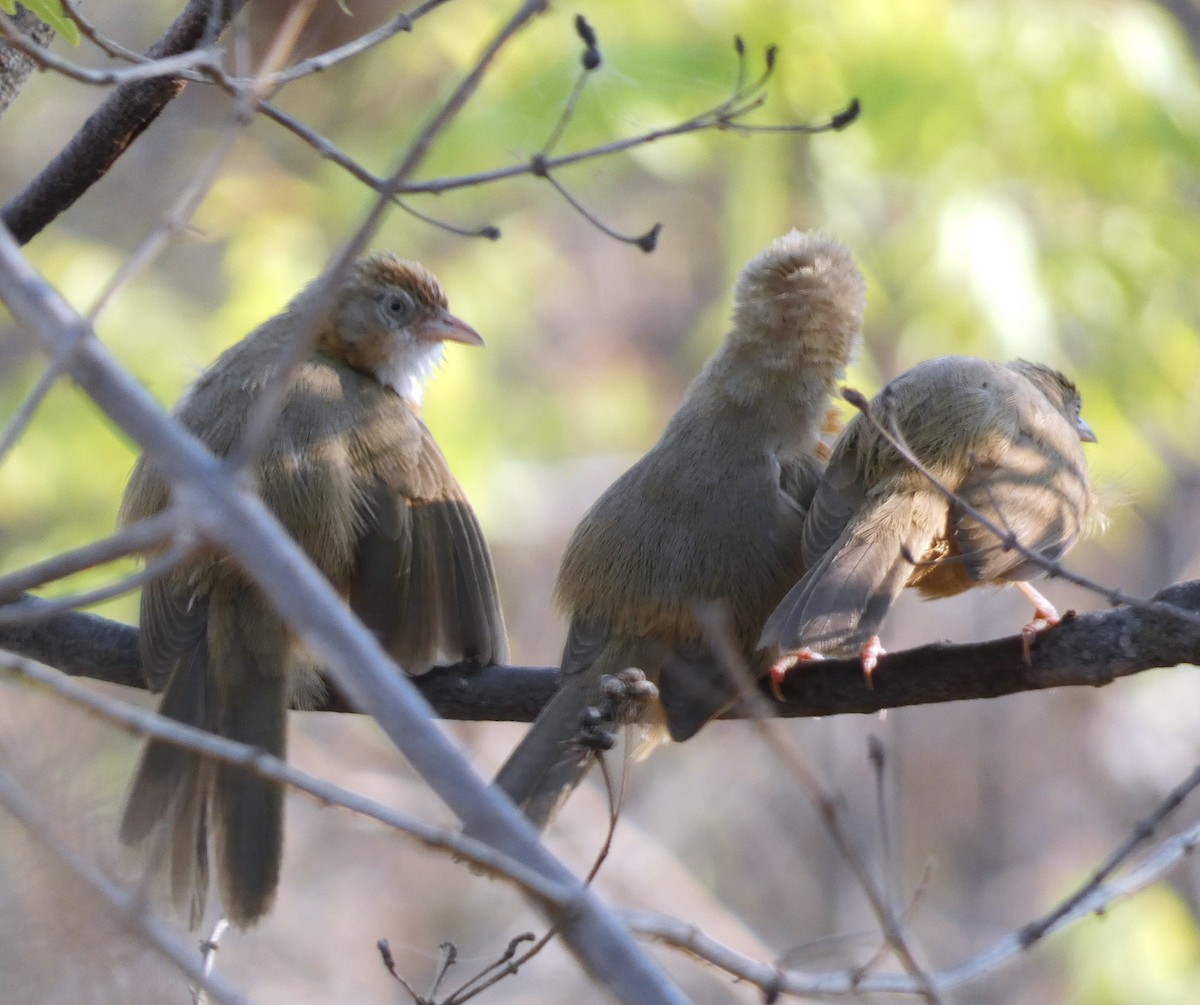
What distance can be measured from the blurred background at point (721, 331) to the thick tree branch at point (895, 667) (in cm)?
53

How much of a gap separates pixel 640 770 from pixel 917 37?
628 centimetres

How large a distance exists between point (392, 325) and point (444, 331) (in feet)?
0.66

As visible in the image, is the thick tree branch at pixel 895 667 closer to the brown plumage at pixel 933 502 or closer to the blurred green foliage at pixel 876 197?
the brown plumage at pixel 933 502

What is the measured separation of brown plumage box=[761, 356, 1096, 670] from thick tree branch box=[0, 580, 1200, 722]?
0.38 ft

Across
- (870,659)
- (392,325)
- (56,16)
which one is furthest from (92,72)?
(392,325)

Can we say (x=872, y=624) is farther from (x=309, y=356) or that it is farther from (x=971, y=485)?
(x=309, y=356)

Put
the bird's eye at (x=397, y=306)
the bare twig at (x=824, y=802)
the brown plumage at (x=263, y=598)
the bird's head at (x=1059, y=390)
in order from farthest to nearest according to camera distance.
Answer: the bird's eye at (x=397, y=306)
the bird's head at (x=1059, y=390)
the brown plumage at (x=263, y=598)
the bare twig at (x=824, y=802)

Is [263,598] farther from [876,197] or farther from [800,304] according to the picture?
[876,197]

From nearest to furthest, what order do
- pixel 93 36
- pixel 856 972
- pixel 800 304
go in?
pixel 856 972, pixel 93 36, pixel 800 304

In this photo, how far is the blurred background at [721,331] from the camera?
834 cm

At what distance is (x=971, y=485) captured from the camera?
13.5 feet

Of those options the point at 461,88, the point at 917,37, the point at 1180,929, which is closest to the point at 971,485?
the point at 461,88

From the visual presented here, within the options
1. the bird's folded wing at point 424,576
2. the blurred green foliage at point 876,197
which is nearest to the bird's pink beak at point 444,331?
the bird's folded wing at point 424,576

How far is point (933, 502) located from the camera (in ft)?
13.1
